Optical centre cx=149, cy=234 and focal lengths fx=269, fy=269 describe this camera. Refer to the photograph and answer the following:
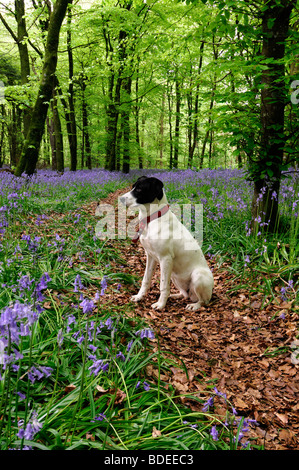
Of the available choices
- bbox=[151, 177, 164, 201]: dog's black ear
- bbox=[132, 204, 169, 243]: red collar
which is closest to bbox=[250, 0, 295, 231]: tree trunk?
bbox=[132, 204, 169, 243]: red collar

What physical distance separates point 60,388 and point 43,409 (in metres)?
0.29

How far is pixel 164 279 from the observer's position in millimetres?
3635

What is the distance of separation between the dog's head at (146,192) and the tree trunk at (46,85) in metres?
6.06

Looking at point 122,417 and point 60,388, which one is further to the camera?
point 60,388

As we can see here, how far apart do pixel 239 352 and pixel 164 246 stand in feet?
4.93

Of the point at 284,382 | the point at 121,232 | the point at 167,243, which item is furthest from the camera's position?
the point at 121,232

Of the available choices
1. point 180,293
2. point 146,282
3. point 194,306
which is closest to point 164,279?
point 146,282

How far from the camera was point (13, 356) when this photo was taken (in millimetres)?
1072

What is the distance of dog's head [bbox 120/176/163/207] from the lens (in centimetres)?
346

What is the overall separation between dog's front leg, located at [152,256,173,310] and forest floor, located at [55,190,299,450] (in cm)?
12

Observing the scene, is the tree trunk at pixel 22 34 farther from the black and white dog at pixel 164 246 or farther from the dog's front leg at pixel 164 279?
the dog's front leg at pixel 164 279

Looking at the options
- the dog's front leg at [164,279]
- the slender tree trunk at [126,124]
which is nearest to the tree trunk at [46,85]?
the dog's front leg at [164,279]
